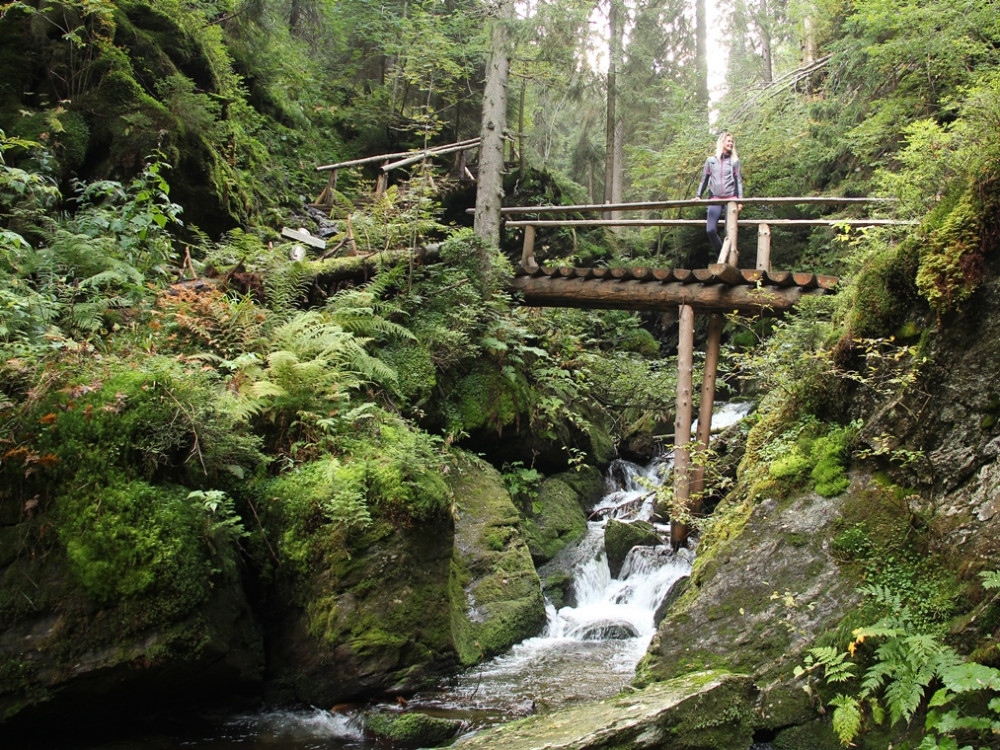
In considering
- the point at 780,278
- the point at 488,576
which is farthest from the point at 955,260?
the point at 780,278

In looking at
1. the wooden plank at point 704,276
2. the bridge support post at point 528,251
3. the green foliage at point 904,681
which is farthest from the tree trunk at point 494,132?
the green foliage at point 904,681

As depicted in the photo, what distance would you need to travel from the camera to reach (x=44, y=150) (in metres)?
6.84

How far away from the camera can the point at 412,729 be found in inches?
177

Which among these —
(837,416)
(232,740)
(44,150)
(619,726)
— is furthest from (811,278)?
(44,150)

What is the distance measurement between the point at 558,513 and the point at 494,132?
257 inches

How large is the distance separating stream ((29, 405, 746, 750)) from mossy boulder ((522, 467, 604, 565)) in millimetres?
176

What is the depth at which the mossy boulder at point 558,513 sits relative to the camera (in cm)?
895

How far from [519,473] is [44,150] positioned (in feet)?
23.5

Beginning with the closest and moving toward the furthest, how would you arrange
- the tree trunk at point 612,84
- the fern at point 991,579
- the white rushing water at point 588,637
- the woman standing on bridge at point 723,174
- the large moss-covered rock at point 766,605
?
1. the fern at point 991,579
2. the large moss-covered rock at point 766,605
3. the white rushing water at point 588,637
4. the woman standing on bridge at point 723,174
5. the tree trunk at point 612,84

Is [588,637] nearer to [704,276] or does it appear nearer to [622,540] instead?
[622,540]

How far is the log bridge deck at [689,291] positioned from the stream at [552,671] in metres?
1.32

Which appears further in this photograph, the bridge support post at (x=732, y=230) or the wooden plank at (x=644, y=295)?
the bridge support post at (x=732, y=230)

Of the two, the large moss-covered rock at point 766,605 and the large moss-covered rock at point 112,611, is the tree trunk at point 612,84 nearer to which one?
the large moss-covered rock at point 766,605

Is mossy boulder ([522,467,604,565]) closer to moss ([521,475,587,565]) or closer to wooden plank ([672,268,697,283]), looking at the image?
moss ([521,475,587,565])
